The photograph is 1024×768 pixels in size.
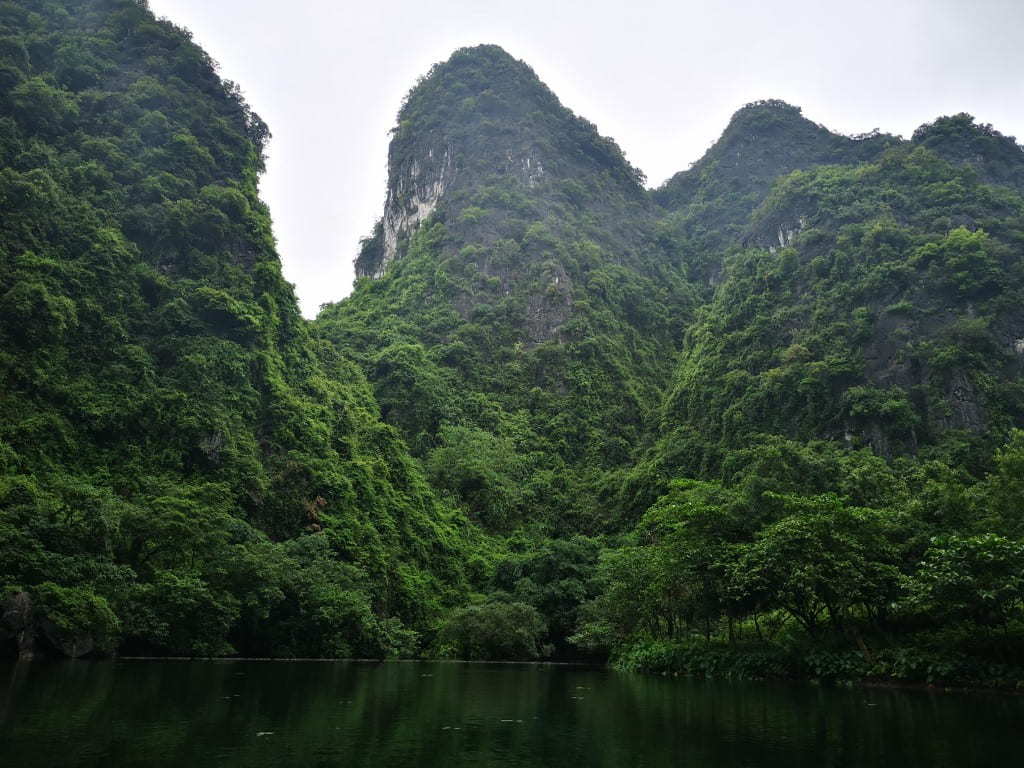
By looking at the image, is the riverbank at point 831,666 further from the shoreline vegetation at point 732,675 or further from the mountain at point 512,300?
the mountain at point 512,300

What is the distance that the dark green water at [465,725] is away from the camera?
8.02 m

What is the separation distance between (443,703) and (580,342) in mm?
67669

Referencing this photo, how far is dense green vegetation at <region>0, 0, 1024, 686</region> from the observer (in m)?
23.0

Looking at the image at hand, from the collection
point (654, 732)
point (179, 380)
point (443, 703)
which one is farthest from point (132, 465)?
point (654, 732)

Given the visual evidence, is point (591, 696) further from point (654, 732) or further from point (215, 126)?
point (215, 126)

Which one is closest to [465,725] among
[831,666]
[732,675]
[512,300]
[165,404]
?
[831,666]

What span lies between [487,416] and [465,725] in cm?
5925

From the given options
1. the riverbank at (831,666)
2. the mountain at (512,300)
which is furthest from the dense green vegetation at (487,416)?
the mountain at (512,300)

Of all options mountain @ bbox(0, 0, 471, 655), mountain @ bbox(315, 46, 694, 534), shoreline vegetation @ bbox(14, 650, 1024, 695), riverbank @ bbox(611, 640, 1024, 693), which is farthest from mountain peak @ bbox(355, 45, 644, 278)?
riverbank @ bbox(611, 640, 1024, 693)

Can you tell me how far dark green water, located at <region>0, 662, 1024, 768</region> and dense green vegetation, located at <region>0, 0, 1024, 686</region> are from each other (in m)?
5.71

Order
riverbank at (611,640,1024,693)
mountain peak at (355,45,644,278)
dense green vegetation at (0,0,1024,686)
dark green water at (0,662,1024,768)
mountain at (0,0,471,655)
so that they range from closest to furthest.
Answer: dark green water at (0,662,1024,768) → riverbank at (611,640,1024,693) → dense green vegetation at (0,0,1024,686) → mountain at (0,0,471,655) → mountain peak at (355,45,644,278)

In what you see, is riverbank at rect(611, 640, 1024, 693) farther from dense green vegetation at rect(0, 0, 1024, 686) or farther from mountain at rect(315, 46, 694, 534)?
mountain at rect(315, 46, 694, 534)

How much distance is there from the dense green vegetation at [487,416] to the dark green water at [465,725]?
5713 mm

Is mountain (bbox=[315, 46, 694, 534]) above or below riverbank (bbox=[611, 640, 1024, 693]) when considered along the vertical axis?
above
